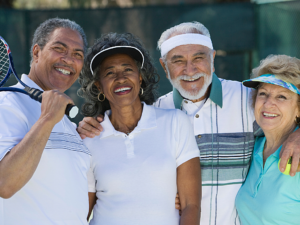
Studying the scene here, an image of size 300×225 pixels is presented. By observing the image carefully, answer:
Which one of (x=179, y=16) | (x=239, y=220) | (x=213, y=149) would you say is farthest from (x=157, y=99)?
(x=179, y=16)

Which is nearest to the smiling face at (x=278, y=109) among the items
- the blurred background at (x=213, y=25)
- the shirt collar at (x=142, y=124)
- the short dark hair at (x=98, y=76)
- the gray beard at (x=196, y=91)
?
the gray beard at (x=196, y=91)

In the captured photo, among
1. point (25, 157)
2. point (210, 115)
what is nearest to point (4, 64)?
point (25, 157)

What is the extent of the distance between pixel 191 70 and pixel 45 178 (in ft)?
4.23

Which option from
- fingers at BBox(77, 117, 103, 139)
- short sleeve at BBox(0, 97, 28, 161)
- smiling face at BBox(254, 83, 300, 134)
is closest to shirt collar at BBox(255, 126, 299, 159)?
smiling face at BBox(254, 83, 300, 134)

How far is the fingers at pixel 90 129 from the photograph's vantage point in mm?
2221

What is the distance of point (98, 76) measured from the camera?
2434 millimetres

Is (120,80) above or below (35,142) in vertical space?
above

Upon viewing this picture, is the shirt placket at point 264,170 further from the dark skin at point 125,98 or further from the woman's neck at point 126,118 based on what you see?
the woman's neck at point 126,118

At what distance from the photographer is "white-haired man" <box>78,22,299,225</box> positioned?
2287 mm

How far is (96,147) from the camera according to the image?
2188 millimetres

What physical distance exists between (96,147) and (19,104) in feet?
1.97

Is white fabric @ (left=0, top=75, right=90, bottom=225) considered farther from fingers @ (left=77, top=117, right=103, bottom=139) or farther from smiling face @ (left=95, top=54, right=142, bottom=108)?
smiling face @ (left=95, top=54, right=142, bottom=108)

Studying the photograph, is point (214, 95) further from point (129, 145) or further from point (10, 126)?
point (10, 126)

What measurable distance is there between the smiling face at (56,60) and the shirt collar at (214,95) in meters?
0.79
